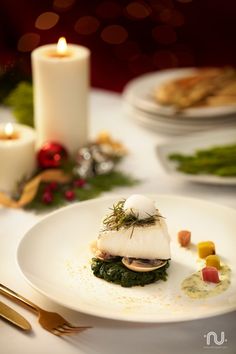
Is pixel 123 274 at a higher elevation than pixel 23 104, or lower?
lower

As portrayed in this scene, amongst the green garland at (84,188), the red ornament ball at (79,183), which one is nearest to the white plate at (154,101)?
the green garland at (84,188)

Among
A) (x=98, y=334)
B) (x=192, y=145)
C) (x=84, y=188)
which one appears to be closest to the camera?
(x=98, y=334)

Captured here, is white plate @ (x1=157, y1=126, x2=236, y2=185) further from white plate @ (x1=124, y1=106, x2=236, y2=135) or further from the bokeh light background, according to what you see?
the bokeh light background

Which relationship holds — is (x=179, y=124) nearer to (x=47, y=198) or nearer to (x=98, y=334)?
(x=47, y=198)

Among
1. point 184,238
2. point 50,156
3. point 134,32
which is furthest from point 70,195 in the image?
point 134,32

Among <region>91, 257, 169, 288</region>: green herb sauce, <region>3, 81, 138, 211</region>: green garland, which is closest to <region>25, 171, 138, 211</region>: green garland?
<region>3, 81, 138, 211</region>: green garland
